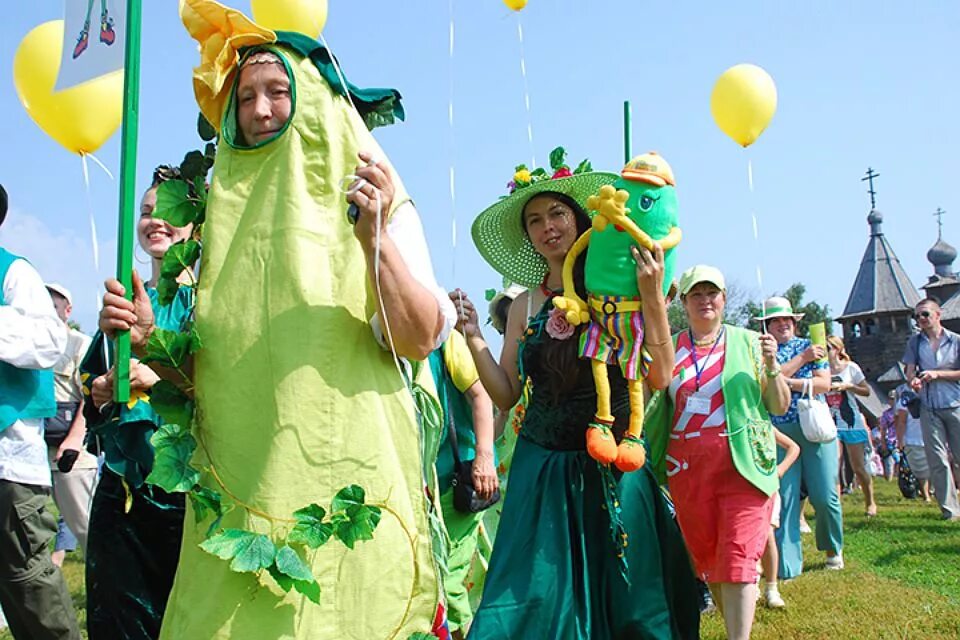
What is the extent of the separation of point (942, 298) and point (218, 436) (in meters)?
61.9

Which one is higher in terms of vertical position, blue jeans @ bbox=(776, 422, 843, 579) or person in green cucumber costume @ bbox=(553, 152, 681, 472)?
person in green cucumber costume @ bbox=(553, 152, 681, 472)

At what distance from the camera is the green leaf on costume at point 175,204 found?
106 inches

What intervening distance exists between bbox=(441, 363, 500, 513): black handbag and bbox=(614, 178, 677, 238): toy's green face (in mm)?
1604

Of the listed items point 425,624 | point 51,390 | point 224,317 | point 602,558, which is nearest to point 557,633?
point 602,558

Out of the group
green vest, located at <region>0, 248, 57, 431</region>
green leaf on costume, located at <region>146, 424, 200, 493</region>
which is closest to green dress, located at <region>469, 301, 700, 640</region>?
green leaf on costume, located at <region>146, 424, 200, 493</region>

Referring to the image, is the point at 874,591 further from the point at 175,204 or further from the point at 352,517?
the point at 175,204

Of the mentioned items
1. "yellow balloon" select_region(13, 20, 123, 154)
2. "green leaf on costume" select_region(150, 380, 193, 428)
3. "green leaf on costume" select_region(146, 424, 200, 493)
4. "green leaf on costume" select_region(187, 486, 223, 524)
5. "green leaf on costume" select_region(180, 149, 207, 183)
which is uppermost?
"yellow balloon" select_region(13, 20, 123, 154)

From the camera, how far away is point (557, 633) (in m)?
3.36

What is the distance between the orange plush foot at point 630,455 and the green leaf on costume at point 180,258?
1574mm

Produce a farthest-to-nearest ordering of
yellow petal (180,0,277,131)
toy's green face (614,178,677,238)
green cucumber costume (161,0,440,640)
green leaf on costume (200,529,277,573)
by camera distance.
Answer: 1. toy's green face (614,178,677,238)
2. yellow petal (180,0,277,131)
3. green cucumber costume (161,0,440,640)
4. green leaf on costume (200,529,277,573)

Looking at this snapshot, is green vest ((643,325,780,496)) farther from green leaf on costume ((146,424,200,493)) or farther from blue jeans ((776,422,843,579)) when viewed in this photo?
green leaf on costume ((146,424,200,493))

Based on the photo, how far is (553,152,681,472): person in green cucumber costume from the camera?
345 cm

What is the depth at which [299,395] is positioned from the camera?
2252 millimetres

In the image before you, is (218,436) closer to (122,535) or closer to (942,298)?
(122,535)
